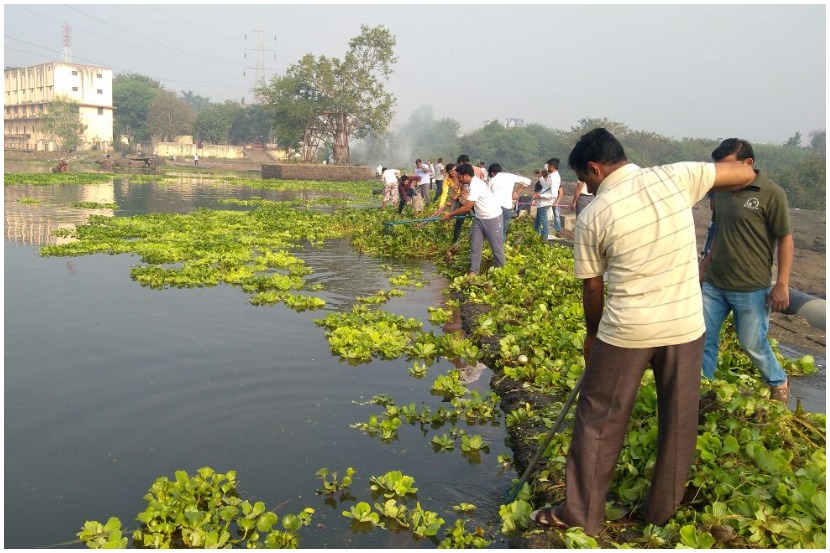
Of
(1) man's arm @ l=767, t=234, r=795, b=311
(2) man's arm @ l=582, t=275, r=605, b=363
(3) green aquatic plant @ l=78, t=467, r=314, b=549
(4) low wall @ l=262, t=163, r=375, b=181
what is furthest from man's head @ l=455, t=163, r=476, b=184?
(4) low wall @ l=262, t=163, r=375, b=181

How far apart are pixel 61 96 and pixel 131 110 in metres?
18.1

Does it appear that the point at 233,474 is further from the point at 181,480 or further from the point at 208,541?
the point at 208,541

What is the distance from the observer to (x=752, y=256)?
4516 mm

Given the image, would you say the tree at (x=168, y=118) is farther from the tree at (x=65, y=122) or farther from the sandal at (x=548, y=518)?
the sandal at (x=548, y=518)

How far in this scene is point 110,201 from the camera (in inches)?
940

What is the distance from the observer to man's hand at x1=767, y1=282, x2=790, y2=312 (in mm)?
4363

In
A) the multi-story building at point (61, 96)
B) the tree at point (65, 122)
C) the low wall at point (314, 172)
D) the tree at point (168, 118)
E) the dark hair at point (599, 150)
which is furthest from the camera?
the tree at point (168, 118)

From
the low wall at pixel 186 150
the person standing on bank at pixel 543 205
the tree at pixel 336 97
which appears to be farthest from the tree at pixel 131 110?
the person standing on bank at pixel 543 205

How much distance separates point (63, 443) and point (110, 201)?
21.3 metres

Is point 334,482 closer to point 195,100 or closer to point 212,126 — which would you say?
point 212,126

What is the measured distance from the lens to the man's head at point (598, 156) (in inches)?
129

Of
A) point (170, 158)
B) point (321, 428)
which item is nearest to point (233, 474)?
point (321, 428)

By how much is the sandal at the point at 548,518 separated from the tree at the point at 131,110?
309 ft

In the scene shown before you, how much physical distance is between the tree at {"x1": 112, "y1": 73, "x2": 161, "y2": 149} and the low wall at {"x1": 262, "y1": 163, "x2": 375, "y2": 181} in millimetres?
47678
